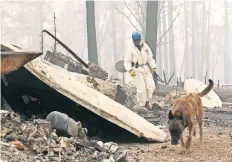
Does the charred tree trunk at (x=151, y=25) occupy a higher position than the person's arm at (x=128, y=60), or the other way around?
the charred tree trunk at (x=151, y=25)

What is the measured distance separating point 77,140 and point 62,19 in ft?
226

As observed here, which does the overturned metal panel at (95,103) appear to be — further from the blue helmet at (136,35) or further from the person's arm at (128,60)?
the person's arm at (128,60)

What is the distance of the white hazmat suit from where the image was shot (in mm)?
12666

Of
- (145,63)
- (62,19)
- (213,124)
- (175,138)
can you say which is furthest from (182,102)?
(62,19)

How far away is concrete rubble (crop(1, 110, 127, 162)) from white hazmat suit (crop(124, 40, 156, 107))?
19.2 ft

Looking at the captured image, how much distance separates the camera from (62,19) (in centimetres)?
7469

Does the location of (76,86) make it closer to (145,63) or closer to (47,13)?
(145,63)

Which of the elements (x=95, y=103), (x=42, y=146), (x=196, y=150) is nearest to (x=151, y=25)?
(x=95, y=103)

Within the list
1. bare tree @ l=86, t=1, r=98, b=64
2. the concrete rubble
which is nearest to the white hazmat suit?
the concrete rubble

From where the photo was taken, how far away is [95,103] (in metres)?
8.05

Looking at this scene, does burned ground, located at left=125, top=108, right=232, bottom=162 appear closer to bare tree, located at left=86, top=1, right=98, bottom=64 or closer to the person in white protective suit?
the person in white protective suit

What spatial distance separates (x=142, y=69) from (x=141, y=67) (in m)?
0.06

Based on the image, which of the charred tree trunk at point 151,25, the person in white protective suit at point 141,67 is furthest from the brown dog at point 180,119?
the charred tree trunk at point 151,25

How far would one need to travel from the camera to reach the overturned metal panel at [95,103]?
25.8 feet
